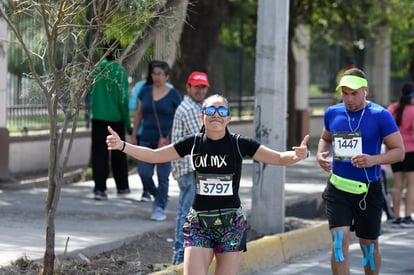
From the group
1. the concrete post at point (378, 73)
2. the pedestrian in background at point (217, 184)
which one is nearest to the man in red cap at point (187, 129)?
the pedestrian in background at point (217, 184)

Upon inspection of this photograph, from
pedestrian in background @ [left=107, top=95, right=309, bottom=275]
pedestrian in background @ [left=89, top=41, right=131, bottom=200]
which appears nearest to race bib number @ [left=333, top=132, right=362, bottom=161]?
pedestrian in background @ [left=107, top=95, right=309, bottom=275]

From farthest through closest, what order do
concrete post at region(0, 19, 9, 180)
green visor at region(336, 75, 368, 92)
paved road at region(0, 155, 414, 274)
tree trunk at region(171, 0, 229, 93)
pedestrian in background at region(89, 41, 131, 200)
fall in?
tree trunk at region(171, 0, 229, 93), concrete post at region(0, 19, 9, 180), pedestrian in background at region(89, 41, 131, 200), paved road at region(0, 155, 414, 274), green visor at region(336, 75, 368, 92)

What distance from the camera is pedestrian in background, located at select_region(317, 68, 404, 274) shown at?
779cm

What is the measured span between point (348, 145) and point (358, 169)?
219mm

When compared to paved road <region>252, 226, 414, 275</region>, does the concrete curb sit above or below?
above

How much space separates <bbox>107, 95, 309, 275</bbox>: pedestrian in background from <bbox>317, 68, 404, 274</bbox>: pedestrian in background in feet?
3.63

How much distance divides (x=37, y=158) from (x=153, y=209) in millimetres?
5384

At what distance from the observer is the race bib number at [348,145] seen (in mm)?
7812

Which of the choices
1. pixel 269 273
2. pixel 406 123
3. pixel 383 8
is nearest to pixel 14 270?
pixel 269 273

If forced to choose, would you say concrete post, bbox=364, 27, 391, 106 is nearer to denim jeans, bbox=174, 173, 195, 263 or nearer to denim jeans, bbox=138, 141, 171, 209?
denim jeans, bbox=138, 141, 171, 209

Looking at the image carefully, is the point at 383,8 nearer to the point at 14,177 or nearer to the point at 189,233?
the point at 14,177

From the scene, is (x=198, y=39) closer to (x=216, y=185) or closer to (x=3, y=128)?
(x=3, y=128)

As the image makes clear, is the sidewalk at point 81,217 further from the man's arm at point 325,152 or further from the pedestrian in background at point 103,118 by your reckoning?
the man's arm at point 325,152

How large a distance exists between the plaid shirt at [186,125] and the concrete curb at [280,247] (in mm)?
915
